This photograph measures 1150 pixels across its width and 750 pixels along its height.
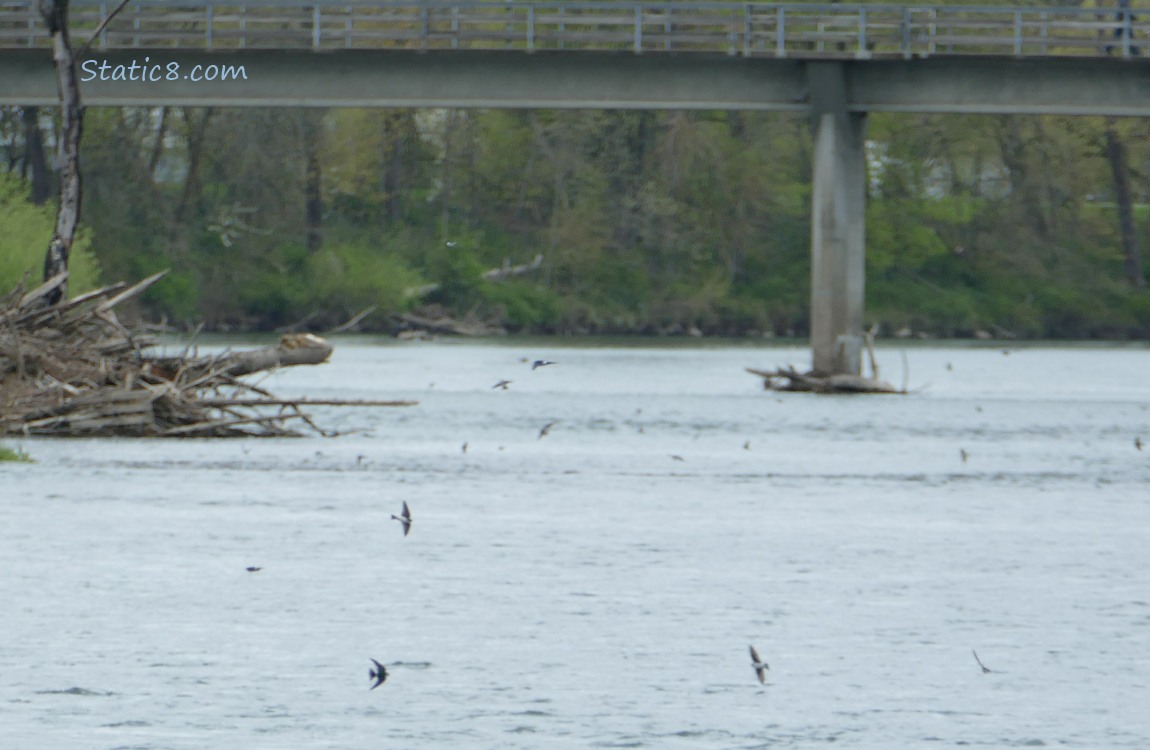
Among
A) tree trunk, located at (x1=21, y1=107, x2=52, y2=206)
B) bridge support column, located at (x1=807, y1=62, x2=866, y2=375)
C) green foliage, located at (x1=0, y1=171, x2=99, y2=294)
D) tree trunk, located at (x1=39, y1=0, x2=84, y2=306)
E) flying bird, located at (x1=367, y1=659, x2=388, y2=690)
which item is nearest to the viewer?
flying bird, located at (x1=367, y1=659, x2=388, y2=690)

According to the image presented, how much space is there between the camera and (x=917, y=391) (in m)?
49.6

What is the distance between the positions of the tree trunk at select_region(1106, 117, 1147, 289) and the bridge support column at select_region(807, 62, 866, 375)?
1723 inches

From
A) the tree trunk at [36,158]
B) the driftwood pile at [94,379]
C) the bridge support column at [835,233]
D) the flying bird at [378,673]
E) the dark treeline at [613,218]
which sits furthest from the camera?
the dark treeline at [613,218]

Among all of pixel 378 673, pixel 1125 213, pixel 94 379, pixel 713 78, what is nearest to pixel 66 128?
pixel 94 379

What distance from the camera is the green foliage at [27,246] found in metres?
55.9

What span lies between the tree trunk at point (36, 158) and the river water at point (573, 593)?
47.4m

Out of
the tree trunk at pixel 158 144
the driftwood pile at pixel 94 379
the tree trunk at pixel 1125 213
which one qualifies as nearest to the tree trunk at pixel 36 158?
the tree trunk at pixel 158 144

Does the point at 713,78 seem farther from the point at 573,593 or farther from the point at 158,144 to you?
the point at 158,144

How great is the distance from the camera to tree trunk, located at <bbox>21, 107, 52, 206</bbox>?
78.7 metres

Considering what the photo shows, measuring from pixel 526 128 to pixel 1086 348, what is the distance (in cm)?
2404

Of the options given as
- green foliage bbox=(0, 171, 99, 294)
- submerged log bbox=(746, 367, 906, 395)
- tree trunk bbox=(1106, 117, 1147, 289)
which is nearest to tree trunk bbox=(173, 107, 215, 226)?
green foliage bbox=(0, 171, 99, 294)

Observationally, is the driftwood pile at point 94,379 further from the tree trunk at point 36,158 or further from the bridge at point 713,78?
the tree trunk at point 36,158

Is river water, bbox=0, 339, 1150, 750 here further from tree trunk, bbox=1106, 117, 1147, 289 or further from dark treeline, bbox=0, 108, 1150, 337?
tree trunk, bbox=1106, 117, 1147, 289

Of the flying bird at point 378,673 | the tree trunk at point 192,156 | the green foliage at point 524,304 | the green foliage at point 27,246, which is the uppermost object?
the tree trunk at point 192,156
